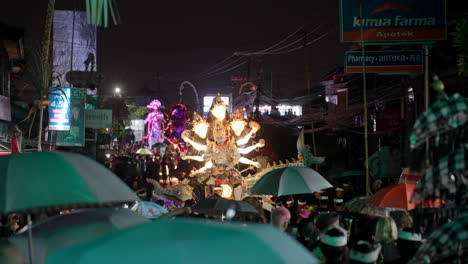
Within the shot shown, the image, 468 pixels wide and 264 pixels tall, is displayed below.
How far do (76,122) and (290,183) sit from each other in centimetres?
1405

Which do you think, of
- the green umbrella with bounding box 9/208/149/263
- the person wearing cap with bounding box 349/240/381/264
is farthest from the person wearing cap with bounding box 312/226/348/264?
the green umbrella with bounding box 9/208/149/263

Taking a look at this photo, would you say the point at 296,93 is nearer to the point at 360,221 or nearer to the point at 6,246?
the point at 360,221

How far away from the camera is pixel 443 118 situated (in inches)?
164

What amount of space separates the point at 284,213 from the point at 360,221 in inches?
120

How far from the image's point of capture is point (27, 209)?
4.51 metres

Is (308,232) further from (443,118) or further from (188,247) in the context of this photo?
(188,247)

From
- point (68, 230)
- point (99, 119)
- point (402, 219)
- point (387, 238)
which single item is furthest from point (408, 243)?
point (99, 119)

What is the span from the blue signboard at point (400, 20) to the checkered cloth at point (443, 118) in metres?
7.58

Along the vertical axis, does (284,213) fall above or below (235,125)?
below

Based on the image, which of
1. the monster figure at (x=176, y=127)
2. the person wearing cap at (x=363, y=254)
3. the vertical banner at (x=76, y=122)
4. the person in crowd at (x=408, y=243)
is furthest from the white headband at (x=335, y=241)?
the monster figure at (x=176, y=127)

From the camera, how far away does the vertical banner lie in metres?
20.5

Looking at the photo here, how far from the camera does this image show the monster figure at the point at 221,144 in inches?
595

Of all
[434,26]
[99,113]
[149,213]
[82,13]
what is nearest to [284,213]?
[149,213]

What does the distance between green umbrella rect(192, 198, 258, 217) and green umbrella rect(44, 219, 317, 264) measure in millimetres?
4922
